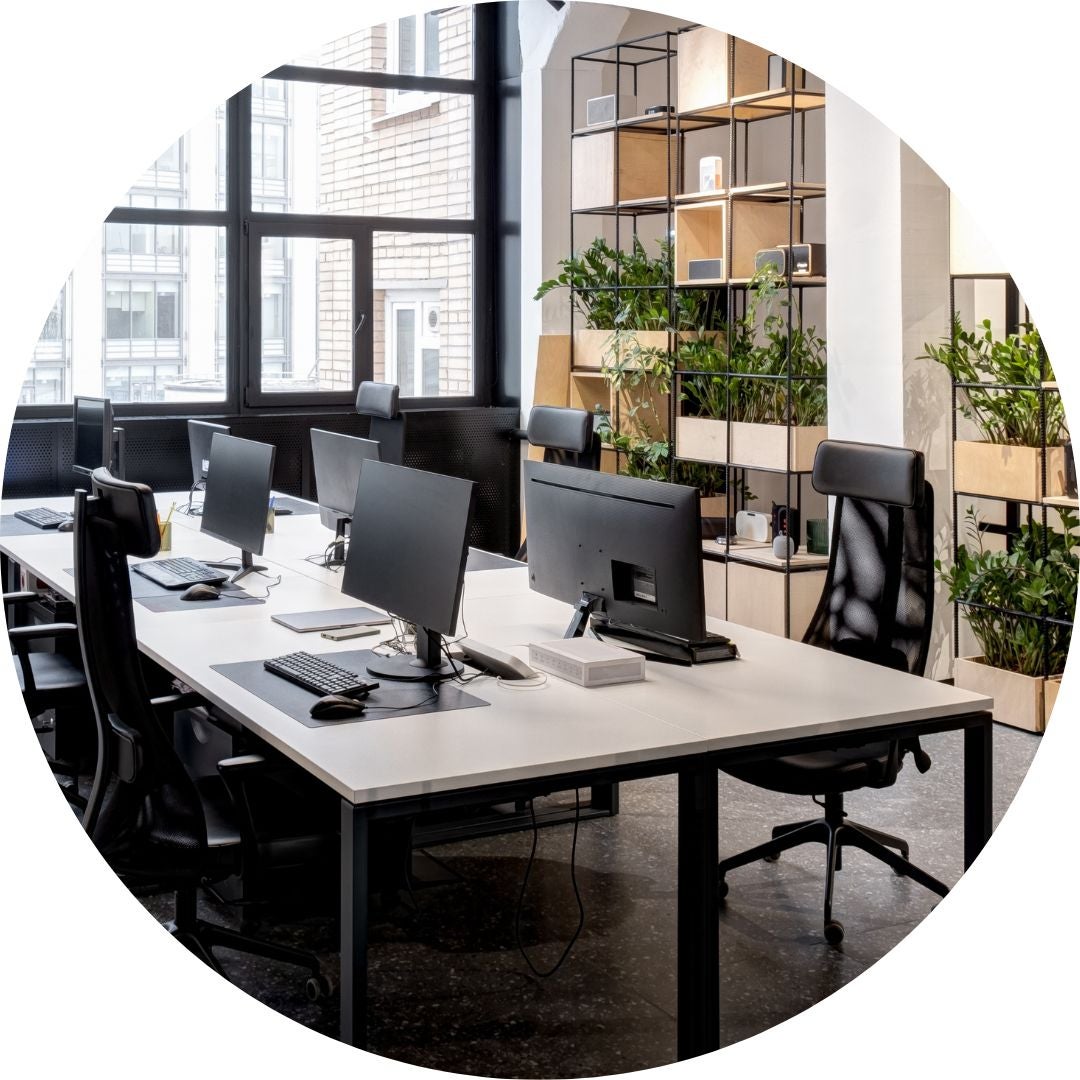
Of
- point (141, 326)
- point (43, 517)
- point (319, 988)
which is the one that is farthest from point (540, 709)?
point (141, 326)

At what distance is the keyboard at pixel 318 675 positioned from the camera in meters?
3.07

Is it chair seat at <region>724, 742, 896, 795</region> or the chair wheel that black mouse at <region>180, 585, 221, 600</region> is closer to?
the chair wheel

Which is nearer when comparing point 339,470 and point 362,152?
point 339,470

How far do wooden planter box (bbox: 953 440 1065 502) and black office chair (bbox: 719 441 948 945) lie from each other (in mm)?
1552

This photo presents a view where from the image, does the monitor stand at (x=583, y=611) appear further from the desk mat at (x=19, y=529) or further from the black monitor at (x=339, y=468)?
the desk mat at (x=19, y=529)

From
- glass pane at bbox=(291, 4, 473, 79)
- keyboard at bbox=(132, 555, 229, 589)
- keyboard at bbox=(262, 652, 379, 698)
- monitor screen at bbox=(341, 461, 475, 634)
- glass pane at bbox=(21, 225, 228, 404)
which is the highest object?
glass pane at bbox=(291, 4, 473, 79)

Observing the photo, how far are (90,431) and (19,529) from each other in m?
0.88

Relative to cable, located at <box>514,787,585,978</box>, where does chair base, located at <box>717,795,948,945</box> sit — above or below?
above

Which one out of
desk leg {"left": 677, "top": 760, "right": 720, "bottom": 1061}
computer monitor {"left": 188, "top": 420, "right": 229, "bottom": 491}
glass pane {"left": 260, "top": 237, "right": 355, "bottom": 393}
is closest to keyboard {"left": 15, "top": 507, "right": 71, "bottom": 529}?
computer monitor {"left": 188, "top": 420, "right": 229, "bottom": 491}

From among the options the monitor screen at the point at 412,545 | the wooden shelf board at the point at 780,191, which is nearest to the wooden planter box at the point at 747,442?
the wooden shelf board at the point at 780,191

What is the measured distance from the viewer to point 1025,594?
17.2 feet

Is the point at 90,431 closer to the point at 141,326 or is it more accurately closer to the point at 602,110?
the point at 141,326

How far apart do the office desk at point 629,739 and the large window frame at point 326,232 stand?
481cm

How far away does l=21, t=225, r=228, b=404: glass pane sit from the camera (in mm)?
7754
